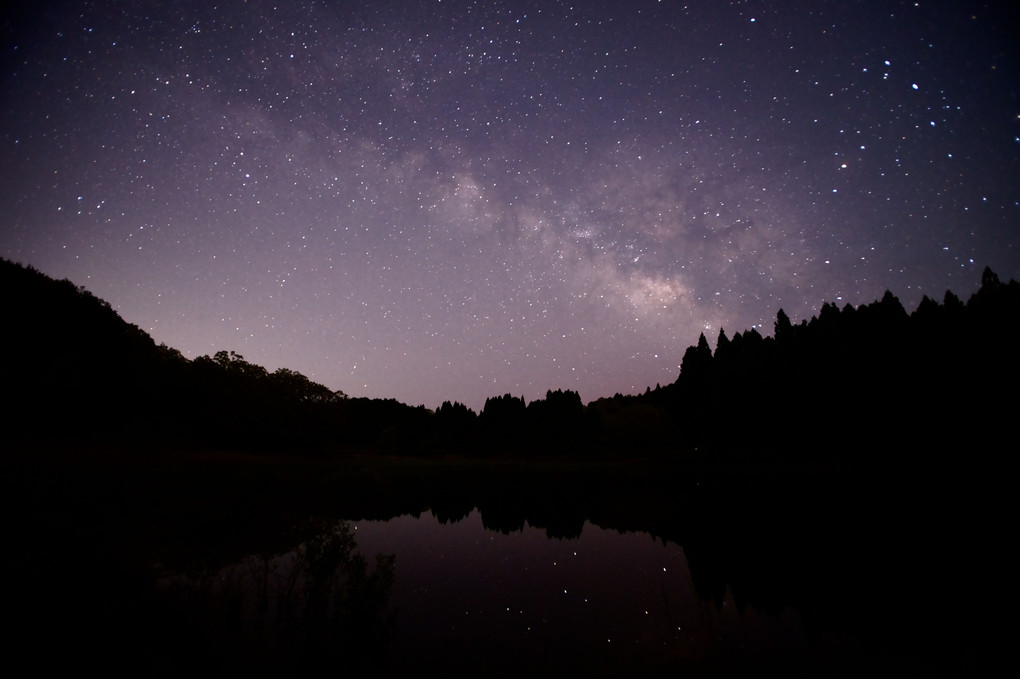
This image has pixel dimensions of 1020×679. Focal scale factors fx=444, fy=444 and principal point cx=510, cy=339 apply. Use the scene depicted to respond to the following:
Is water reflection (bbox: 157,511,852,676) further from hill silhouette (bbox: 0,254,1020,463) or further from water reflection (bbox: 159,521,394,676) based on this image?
hill silhouette (bbox: 0,254,1020,463)

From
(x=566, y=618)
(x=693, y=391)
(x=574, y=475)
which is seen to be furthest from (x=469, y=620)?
(x=693, y=391)

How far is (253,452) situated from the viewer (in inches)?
2213

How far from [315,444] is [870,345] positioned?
77.7 m

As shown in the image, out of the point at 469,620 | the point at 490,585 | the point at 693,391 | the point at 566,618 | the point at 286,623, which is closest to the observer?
the point at 286,623

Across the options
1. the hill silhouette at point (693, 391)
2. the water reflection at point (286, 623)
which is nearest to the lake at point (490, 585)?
the water reflection at point (286, 623)

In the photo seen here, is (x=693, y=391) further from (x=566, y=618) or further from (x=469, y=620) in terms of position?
(x=469, y=620)

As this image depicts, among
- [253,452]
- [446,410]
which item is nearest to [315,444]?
[253,452]

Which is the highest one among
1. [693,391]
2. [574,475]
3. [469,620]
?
[693,391]

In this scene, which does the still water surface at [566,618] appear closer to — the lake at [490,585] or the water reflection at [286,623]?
the lake at [490,585]

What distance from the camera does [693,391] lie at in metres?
71.2

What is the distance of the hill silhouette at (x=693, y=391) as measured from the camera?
125ft

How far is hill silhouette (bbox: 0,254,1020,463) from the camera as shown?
3809 cm

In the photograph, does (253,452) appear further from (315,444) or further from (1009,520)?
(1009,520)

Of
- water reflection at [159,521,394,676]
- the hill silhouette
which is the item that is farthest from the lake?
the hill silhouette
